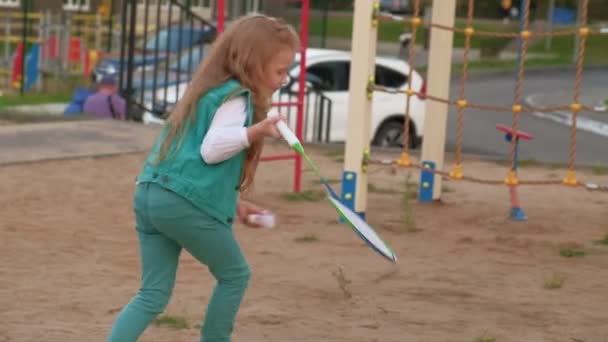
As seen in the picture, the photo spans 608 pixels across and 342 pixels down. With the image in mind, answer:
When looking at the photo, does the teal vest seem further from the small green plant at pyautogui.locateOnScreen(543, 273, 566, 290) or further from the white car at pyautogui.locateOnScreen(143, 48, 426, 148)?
the white car at pyautogui.locateOnScreen(143, 48, 426, 148)

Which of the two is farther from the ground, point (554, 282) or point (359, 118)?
point (359, 118)

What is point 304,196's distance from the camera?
916 cm

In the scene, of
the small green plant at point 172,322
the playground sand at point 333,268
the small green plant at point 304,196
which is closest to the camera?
the small green plant at point 172,322

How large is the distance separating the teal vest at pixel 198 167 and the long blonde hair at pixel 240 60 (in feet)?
0.08

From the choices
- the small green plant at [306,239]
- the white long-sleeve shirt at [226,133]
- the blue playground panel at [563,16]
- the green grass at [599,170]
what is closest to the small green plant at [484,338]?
the white long-sleeve shirt at [226,133]

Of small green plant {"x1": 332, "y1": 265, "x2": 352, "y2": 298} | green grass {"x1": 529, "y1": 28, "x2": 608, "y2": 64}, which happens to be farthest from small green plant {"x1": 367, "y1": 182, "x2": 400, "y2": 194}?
green grass {"x1": 529, "y1": 28, "x2": 608, "y2": 64}

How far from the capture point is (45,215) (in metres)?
7.89

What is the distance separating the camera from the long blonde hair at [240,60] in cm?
405

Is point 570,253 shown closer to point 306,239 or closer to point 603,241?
point 603,241

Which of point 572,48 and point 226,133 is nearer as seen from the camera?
point 226,133

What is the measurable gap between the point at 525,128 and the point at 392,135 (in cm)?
544

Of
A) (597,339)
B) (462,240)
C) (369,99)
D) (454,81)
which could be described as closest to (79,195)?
(369,99)

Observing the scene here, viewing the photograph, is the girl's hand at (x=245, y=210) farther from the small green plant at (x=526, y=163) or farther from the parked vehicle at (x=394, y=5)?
the parked vehicle at (x=394, y=5)

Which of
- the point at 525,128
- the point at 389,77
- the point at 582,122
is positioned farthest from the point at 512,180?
the point at 582,122
